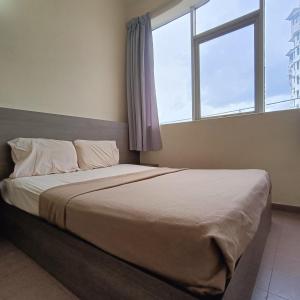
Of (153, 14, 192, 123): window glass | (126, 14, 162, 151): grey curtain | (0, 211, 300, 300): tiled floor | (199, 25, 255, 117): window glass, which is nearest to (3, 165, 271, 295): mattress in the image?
(0, 211, 300, 300): tiled floor

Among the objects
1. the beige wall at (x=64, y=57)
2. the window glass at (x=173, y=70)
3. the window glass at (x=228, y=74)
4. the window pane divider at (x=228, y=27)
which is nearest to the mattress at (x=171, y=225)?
the beige wall at (x=64, y=57)

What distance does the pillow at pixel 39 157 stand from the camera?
183 cm

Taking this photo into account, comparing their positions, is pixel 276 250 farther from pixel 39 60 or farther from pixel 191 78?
pixel 39 60

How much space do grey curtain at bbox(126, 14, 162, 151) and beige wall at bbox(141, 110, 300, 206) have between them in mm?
289

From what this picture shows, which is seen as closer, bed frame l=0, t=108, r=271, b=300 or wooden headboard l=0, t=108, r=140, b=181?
bed frame l=0, t=108, r=271, b=300

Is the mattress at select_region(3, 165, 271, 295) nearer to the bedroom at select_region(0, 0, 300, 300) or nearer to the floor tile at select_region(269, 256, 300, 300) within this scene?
the bedroom at select_region(0, 0, 300, 300)

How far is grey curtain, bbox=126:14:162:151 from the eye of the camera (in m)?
3.03

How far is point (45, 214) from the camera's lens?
1.20 metres

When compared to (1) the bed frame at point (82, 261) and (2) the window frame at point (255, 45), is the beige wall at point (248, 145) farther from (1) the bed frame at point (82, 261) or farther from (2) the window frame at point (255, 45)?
(1) the bed frame at point (82, 261)

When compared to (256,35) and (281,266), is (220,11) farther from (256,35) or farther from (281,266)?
(281,266)

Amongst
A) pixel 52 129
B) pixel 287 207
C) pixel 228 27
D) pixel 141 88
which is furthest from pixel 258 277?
pixel 228 27

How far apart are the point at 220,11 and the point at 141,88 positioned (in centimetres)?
149

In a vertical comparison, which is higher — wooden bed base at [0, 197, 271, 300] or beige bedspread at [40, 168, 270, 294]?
beige bedspread at [40, 168, 270, 294]

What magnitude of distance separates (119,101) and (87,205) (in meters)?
2.53
